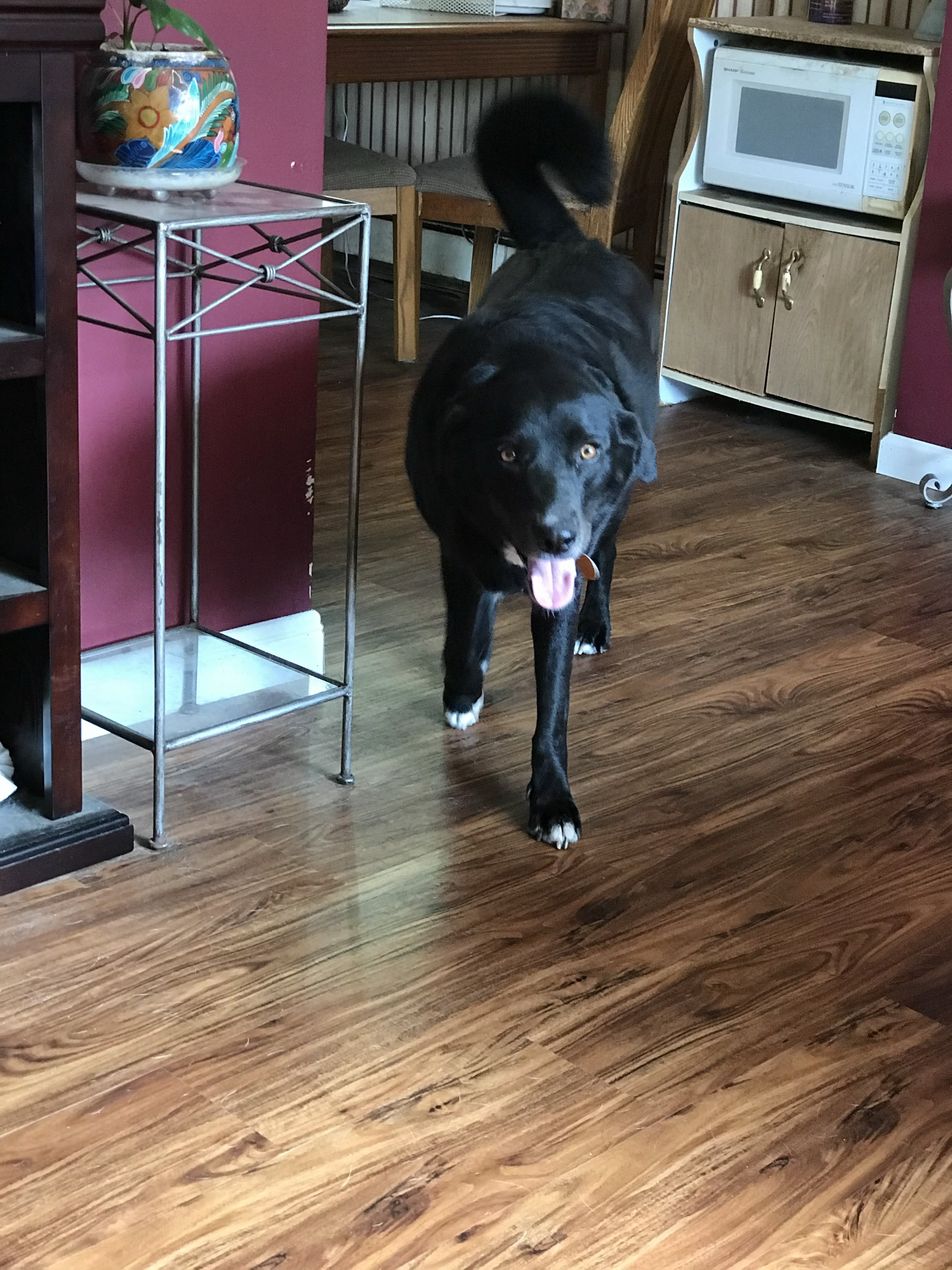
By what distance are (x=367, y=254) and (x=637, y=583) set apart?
3.92ft

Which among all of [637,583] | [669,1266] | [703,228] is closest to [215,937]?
[669,1266]

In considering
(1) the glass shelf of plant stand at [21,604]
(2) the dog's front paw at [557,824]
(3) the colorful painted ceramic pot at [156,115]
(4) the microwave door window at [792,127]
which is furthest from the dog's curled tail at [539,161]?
(4) the microwave door window at [792,127]

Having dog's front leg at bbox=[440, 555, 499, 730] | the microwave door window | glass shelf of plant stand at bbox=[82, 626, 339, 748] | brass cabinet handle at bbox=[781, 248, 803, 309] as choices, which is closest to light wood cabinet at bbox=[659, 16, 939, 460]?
brass cabinet handle at bbox=[781, 248, 803, 309]

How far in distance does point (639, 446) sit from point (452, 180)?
2396mm

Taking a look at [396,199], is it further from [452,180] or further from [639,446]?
[639,446]

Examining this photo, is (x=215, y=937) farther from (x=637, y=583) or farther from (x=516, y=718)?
(x=637, y=583)

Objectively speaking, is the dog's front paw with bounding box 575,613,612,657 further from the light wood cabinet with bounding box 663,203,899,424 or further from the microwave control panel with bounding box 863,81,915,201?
the microwave control panel with bounding box 863,81,915,201

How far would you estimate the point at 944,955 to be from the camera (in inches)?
66.6

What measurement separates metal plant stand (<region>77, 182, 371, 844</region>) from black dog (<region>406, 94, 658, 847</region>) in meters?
0.14

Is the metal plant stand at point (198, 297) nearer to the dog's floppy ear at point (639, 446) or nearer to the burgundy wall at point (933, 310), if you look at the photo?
the dog's floppy ear at point (639, 446)

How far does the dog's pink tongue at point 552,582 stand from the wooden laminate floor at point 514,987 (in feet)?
1.03

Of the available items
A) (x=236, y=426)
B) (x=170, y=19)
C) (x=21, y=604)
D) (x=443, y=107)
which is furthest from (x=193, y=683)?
(x=443, y=107)

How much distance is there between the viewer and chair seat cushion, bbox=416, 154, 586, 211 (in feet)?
13.0

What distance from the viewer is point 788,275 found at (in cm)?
353
